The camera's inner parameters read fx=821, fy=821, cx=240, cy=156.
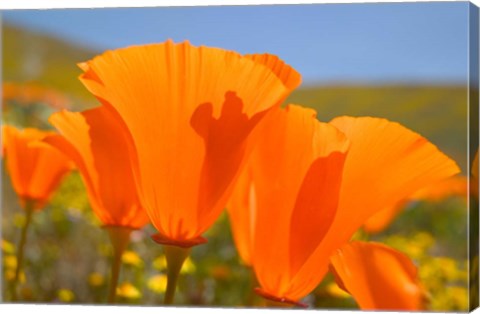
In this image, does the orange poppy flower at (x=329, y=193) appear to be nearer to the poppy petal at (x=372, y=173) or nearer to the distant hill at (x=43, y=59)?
the poppy petal at (x=372, y=173)

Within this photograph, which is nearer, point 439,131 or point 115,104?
point 115,104

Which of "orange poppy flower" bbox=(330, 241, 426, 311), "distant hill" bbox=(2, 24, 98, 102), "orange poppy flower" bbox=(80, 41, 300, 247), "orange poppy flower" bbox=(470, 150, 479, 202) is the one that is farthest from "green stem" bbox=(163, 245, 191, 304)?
"distant hill" bbox=(2, 24, 98, 102)

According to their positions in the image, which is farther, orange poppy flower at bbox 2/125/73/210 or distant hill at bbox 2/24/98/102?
distant hill at bbox 2/24/98/102

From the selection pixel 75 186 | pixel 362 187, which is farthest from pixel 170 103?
pixel 75 186

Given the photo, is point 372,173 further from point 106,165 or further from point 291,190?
point 106,165

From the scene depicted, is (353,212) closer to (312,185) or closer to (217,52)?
(312,185)

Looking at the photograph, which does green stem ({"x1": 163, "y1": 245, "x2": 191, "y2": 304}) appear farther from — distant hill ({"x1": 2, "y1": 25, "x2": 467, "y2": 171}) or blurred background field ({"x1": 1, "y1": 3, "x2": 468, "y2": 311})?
distant hill ({"x1": 2, "y1": 25, "x2": 467, "y2": 171})

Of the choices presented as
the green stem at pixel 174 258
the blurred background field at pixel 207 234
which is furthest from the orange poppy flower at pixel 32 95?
the green stem at pixel 174 258
